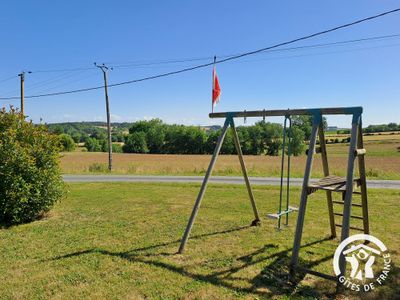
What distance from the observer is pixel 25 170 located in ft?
27.0

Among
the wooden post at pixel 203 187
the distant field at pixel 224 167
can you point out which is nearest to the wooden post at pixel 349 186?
the wooden post at pixel 203 187

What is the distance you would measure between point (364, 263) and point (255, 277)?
2037mm

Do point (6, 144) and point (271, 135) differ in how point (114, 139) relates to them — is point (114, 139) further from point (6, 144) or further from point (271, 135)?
point (6, 144)

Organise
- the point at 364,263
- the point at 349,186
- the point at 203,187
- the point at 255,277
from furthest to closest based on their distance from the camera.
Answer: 1. the point at 203,187
2. the point at 364,263
3. the point at 255,277
4. the point at 349,186

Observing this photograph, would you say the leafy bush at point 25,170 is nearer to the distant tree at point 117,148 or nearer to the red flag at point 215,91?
the red flag at point 215,91

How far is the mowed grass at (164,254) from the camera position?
4715 mm

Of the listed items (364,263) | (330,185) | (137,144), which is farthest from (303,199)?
(137,144)

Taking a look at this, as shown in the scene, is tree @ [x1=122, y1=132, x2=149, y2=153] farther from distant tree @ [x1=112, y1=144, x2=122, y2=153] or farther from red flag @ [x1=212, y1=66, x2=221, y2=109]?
red flag @ [x1=212, y1=66, x2=221, y2=109]

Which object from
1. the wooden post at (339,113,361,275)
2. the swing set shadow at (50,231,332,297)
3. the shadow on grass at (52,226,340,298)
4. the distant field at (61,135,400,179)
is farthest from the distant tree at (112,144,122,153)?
the wooden post at (339,113,361,275)

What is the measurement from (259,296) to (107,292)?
2170mm

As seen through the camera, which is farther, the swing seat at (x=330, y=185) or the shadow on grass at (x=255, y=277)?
the swing seat at (x=330, y=185)

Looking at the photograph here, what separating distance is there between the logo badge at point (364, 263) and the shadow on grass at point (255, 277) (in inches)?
18.6

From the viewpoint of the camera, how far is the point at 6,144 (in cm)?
818

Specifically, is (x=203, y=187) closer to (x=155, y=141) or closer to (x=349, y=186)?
(x=349, y=186)
